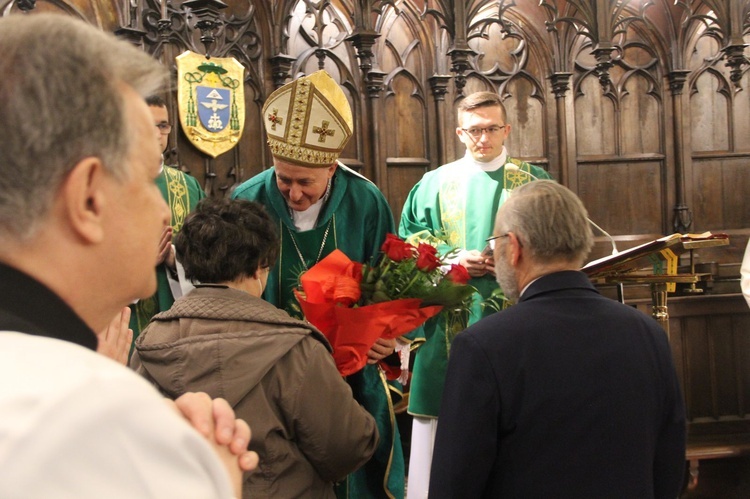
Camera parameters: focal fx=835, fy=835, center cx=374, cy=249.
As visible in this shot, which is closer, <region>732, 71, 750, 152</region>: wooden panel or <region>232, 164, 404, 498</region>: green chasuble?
<region>232, 164, 404, 498</region>: green chasuble

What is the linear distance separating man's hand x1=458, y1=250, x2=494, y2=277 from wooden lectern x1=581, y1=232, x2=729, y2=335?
454 millimetres

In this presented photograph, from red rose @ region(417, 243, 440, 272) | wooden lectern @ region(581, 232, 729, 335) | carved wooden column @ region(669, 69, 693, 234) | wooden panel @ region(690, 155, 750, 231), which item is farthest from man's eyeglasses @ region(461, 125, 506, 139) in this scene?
wooden panel @ region(690, 155, 750, 231)

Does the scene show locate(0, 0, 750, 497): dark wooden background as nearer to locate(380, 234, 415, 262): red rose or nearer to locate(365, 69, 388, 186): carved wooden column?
locate(365, 69, 388, 186): carved wooden column

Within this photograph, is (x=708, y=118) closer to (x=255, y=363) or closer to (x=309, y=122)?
(x=309, y=122)

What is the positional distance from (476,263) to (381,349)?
3.79 ft

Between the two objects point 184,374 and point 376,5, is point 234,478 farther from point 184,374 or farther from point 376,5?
point 376,5

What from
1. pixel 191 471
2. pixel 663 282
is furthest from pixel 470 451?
pixel 663 282

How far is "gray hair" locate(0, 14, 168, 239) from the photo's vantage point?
814 millimetres

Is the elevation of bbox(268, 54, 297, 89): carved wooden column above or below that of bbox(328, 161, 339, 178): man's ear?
above

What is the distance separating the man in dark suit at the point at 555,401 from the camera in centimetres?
202

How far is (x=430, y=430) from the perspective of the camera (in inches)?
162

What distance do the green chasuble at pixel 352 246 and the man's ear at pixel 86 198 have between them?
223 cm

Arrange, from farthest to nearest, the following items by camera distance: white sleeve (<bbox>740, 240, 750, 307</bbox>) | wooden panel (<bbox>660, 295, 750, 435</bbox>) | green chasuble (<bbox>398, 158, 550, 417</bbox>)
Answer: wooden panel (<bbox>660, 295, 750, 435</bbox>) → white sleeve (<bbox>740, 240, 750, 307</bbox>) → green chasuble (<bbox>398, 158, 550, 417</bbox>)

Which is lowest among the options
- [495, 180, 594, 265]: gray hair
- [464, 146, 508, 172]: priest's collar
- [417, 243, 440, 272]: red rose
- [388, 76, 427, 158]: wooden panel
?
[417, 243, 440, 272]: red rose
